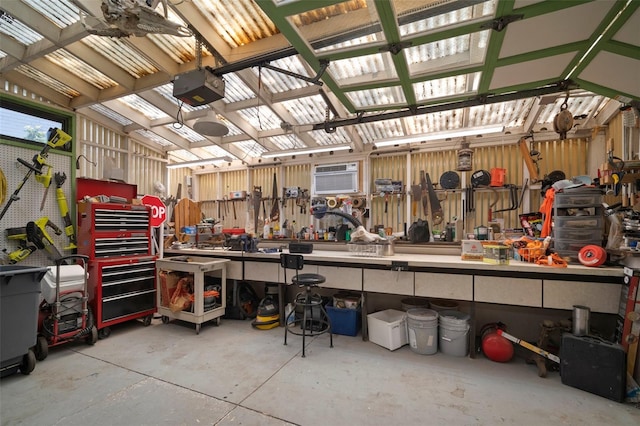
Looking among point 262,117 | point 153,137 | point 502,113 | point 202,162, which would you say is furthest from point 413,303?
point 153,137

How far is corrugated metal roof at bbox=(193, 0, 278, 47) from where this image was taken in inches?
121

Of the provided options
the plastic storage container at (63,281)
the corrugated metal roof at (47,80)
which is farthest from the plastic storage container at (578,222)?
the corrugated metal roof at (47,80)

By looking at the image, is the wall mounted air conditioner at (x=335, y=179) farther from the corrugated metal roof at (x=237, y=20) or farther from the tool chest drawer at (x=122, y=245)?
the tool chest drawer at (x=122, y=245)

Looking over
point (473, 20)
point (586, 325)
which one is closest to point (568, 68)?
point (473, 20)

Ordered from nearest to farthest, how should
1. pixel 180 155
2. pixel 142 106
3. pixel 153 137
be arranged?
1. pixel 142 106
2. pixel 153 137
3. pixel 180 155

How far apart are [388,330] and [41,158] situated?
15.4ft

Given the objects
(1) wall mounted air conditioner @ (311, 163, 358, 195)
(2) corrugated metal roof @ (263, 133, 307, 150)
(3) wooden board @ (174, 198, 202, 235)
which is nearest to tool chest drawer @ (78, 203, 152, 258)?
(3) wooden board @ (174, 198, 202, 235)

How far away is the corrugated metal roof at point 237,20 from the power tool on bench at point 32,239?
3.26 m

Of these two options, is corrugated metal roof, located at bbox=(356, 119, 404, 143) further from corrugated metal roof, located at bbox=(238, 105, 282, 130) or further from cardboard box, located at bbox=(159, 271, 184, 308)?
cardboard box, located at bbox=(159, 271, 184, 308)

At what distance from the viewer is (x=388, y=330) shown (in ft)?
10.0

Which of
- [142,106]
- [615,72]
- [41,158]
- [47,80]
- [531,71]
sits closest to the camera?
[615,72]

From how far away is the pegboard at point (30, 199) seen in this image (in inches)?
128

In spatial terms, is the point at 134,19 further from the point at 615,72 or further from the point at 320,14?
the point at 615,72

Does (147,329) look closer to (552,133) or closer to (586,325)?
(586,325)
